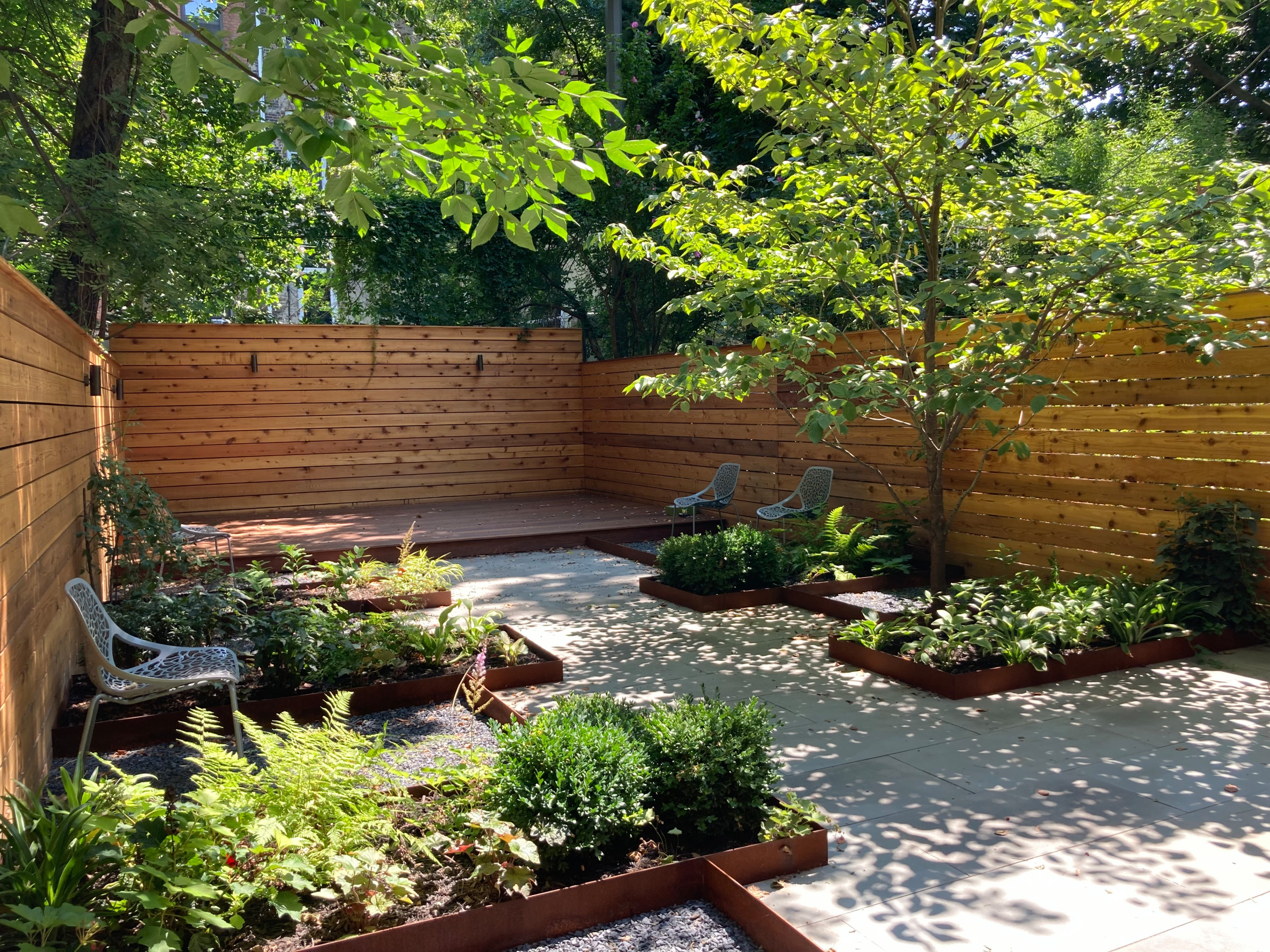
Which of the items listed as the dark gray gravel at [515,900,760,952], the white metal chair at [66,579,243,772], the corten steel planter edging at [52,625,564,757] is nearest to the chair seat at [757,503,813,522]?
the corten steel planter edging at [52,625,564,757]

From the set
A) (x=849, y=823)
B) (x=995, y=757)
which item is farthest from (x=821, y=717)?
(x=849, y=823)

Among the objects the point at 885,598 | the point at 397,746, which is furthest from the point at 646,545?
the point at 397,746

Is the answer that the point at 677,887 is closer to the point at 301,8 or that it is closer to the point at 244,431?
the point at 301,8

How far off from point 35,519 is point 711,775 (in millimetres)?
2527

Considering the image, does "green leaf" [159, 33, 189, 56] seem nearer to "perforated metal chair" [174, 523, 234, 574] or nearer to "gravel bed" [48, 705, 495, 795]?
"gravel bed" [48, 705, 495, 795]

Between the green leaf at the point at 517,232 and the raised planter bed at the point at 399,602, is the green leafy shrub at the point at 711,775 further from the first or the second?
the raised planter bed at the point at 399,602

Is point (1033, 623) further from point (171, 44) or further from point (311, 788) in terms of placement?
point (171, 44)

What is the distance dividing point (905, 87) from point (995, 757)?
3362 millimetres

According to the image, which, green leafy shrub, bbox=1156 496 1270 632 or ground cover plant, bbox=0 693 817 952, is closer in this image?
ground cover plant, bbox=0 693 817 952

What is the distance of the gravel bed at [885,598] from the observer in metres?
5.91

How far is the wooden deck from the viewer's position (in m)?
8.69

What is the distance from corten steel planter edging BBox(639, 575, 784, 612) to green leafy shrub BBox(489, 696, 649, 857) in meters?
3.39

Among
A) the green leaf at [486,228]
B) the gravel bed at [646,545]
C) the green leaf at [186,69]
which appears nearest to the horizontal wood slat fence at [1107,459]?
the gravel bed at [646,545]

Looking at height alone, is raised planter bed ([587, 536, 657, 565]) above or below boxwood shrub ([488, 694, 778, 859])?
below
